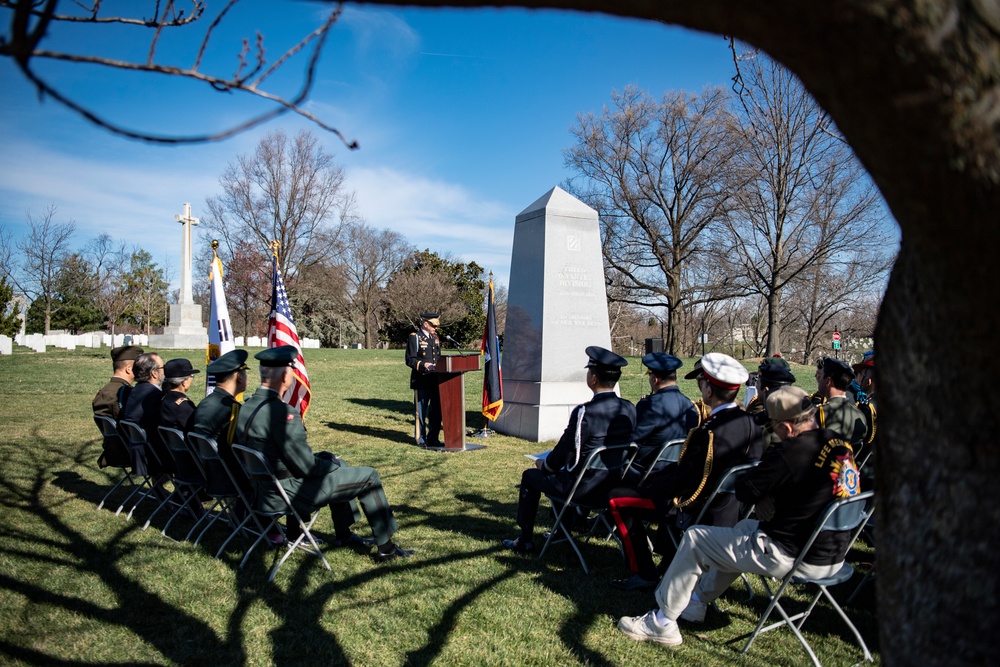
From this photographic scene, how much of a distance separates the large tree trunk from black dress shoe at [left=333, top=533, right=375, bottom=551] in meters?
4.37

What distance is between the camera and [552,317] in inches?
413

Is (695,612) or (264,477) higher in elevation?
(264,477)

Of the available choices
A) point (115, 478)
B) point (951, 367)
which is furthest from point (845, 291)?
point (951, 367)

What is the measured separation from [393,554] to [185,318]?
1298 inches

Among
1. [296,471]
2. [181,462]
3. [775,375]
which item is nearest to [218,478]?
[181,462]

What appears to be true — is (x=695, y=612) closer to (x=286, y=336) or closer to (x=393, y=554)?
(x=393, y=554)

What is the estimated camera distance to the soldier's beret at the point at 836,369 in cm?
548

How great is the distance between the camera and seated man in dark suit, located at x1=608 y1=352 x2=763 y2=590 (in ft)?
14.0

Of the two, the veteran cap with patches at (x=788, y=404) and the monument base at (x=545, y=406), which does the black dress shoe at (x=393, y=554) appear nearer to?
the veteran cap with patches at (x=788, y=404)

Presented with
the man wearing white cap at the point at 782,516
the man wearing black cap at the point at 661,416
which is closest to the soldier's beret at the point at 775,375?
the man wearing black cap at the point at 661,416

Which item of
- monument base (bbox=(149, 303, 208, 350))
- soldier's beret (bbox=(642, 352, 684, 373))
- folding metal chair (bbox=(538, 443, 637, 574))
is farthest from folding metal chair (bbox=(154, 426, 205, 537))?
monument base (bbox=(149, 303, 208, 350))

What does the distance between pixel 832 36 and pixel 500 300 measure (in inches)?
2083

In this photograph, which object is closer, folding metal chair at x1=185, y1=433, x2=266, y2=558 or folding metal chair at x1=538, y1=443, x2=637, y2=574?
folding metal chair at x1=538, y1=443, x2=637, y2=574

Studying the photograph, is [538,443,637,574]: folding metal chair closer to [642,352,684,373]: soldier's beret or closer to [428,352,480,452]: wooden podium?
[642,352,684,373]: soldier's beret
